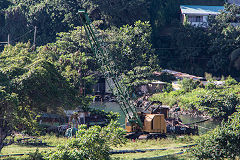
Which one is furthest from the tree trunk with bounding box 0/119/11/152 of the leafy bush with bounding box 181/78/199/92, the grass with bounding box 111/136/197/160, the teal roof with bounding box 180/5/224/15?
the teal roof with bounding box 180/5/224/15

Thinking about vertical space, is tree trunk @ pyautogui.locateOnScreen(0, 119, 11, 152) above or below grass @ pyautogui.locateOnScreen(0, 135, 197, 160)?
above

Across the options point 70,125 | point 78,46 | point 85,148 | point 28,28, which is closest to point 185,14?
point 78,46

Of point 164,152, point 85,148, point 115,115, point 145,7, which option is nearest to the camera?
point 85,148

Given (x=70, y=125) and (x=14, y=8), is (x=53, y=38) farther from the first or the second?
(x=70, y=125)

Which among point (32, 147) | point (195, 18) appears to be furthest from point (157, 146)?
point (195, 18)

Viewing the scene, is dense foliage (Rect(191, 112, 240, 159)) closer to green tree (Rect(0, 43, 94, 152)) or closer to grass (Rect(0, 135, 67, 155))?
green tree (Rect(0, 43, 94, 152))

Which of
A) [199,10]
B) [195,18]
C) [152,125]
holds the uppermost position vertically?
[199,10]

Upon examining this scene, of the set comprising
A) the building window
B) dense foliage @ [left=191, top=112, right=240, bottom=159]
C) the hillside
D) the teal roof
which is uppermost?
the hillside

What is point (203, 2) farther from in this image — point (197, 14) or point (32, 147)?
point (32, 147)

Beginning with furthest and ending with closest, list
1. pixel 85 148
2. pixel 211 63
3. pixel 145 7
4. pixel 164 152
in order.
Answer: pixel 145 7 < pixel 211 63 < pixel 164 152 < pixel 85 148

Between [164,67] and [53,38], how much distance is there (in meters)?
21.1

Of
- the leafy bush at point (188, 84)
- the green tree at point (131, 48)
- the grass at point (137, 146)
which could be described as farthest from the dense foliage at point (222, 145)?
the green tree at point (131, 48)

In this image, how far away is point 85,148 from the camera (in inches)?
739

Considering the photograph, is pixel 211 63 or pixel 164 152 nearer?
pixel 164 152
